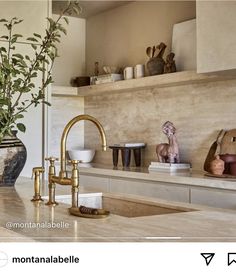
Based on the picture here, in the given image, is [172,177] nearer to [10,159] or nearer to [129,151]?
[129,151]

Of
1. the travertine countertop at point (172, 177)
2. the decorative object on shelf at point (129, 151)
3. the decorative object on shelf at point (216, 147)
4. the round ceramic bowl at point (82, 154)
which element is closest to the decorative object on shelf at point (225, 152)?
the decorative object on shelf at point (216, 147)

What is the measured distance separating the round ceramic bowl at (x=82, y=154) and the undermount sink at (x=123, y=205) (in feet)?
8.35

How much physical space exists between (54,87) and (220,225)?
11.1 feet

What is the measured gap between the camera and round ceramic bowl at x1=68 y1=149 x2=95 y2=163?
4.66 metres

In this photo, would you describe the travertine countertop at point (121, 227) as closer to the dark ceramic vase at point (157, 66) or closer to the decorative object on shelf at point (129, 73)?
the dark ceramic vase at point (157, 66)

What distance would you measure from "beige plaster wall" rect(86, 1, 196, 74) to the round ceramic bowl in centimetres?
86

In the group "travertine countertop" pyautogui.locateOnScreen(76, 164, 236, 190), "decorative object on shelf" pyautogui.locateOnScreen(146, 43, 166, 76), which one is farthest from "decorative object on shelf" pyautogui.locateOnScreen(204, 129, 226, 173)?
"decorative object on shelf" pyautogui.locateOnScreen(146, 43, 166, 76)

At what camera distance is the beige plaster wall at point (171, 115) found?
361 centimetres

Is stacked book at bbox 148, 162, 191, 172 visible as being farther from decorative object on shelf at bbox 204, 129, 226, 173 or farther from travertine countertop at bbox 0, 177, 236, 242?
travertine countertop at bbox 0, 177, 236, 242

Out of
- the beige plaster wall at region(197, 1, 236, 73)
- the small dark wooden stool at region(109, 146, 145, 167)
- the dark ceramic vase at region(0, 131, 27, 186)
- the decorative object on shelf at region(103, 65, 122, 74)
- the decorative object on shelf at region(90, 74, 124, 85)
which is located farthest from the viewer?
the decorative object on shelf at region(103, 65, 122, 74)

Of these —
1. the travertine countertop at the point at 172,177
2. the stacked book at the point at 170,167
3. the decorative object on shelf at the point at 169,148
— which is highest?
the decorative object on shelf at the point at 169,148

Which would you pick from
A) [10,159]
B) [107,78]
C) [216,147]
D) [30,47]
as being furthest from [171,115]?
[10,159]
